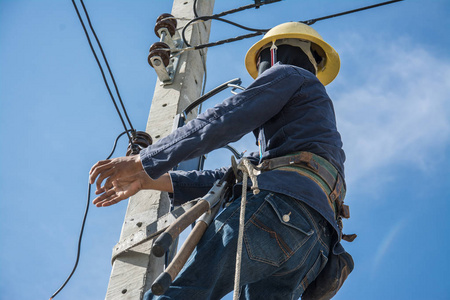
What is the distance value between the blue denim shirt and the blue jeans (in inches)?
3.1

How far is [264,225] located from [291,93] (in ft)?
2.38

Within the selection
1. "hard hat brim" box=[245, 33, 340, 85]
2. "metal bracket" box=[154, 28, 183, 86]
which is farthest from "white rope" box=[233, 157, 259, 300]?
"metal bracket" box=[154, 28, 183, 86]

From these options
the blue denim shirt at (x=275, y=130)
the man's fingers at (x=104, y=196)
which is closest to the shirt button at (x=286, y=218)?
the blue denim shirt at (x=275, y=130)

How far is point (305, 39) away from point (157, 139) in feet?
3.83

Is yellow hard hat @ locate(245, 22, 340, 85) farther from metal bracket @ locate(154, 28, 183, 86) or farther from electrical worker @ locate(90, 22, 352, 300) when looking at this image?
metal bracket @ locate(154, 28, 183, 86)

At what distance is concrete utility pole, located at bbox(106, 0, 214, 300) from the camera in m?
3.12

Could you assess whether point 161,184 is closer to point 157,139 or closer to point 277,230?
point 157,139

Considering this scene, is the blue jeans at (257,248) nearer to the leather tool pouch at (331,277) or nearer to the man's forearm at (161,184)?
the leather tool pouch at (331,277)

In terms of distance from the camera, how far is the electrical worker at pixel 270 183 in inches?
93.0

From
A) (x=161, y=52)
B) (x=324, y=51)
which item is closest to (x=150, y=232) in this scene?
(x=324, y=51)

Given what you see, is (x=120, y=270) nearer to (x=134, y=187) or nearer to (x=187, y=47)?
(x=134, y=187)

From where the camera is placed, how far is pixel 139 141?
379 centimetres

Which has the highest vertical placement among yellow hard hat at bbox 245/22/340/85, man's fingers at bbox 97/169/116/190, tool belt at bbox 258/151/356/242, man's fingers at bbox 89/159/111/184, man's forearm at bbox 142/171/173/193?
yellow hard hat at bbox 245/22/340/85

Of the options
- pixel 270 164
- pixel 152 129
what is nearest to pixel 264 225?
pixel 270 164
